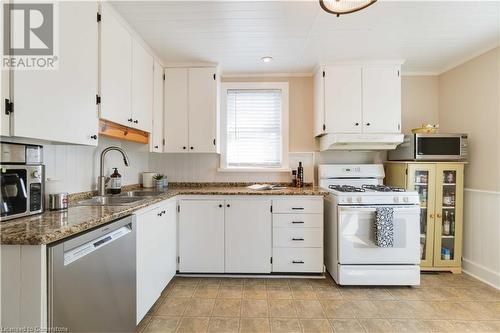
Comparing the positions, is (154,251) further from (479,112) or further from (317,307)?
(479,112)

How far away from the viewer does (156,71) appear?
2.83 m

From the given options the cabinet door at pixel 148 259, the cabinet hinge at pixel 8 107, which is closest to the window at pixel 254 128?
the cabinet door at pixel 148 259

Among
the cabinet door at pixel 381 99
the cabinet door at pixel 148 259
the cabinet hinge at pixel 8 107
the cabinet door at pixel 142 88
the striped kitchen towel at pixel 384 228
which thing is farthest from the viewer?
the cabinet door at pixel 381 99

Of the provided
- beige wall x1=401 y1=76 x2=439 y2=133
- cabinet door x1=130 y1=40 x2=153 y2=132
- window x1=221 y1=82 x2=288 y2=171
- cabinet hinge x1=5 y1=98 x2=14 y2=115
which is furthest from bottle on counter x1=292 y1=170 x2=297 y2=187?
cabinet hinge x1=5 y1=98 x2=14 y2=115

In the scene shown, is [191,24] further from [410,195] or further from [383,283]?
[383,283]

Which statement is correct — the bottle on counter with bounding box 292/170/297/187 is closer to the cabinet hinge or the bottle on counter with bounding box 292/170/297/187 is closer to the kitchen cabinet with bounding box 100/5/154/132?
the kitchen cabinet with bounding box 100/5/154/132

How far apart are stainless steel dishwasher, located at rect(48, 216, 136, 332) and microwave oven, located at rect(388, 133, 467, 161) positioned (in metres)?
2.93

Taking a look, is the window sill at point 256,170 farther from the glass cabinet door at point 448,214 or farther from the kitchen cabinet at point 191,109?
the glass cabinet door at point 448,214

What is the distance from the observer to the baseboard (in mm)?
2557

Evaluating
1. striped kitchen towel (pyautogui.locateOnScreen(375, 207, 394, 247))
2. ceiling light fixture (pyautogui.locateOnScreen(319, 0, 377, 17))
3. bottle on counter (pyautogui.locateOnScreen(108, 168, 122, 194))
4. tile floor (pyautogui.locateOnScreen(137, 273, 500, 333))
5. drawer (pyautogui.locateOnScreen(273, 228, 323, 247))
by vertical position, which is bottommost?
tile floor (pyautogui.locateOnScreen(137, 273, 500, 333))

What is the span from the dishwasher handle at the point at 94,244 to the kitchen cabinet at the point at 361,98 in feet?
7.55

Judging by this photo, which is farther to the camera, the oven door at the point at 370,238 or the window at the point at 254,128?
the window at the point at 254,128

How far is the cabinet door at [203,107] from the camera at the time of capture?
3004 mm

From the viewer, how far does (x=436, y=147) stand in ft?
9.48
